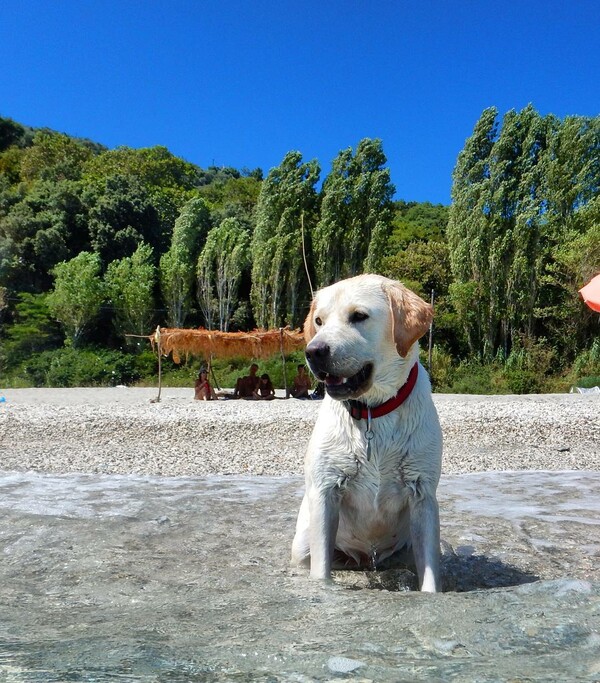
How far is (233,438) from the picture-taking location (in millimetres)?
12172

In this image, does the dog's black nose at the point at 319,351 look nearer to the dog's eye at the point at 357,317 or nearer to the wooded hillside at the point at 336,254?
the dog's eye at the point at 357,317

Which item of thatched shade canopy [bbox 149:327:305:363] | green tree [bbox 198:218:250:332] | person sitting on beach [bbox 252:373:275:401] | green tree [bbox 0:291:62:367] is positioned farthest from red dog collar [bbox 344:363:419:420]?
green tree [bbox 198:218:250:332]

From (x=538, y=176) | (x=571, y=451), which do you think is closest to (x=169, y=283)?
(x=538, y=176)

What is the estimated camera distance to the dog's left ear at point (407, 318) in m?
2.99

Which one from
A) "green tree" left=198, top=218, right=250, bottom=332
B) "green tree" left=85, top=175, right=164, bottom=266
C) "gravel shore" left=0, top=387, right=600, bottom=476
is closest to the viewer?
"gravel shore" left=0, top=387, right=600, bottom=476

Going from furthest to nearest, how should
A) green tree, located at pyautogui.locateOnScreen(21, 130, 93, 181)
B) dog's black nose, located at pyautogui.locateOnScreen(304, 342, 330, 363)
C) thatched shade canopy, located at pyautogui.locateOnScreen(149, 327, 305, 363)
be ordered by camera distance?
green tree, located at pyautogui.locateOnScreen(21, 130, 93, 181), thatched shade canopy, located at pyautogui.locateOnScreen(149, 327, 305, 363), dog's black nose, located at pyautogui.locateOnScreen(304, 342, 330, 363)

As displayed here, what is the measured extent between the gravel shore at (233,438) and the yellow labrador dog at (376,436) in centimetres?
591

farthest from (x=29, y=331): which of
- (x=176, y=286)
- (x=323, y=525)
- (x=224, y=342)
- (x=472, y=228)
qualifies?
(x=323, y=525)

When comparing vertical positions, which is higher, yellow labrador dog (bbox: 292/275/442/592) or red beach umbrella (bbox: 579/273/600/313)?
red beach umbrella (bbox: 579/273/600/313)

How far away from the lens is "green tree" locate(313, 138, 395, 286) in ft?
114

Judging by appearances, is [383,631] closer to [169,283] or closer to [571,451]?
[571,451]

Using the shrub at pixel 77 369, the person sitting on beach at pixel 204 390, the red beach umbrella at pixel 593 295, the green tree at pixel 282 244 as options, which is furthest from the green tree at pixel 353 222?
the red beach umbrella at pixel 593 295

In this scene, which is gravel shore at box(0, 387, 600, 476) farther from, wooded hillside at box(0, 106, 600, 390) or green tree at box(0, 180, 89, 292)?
green tree at box(0, 180, 89, 292)

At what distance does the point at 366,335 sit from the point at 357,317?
9 centimetres
